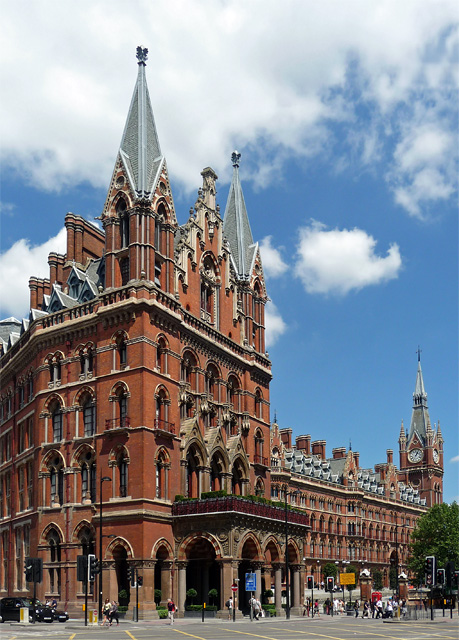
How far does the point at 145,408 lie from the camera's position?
57.9 metres

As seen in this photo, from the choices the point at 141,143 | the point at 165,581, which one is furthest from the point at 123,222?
the point at 165,581

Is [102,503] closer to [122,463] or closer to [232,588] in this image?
[122,463]

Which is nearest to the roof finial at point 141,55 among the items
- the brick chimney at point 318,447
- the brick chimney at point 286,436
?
the brick chimney at point 286,436

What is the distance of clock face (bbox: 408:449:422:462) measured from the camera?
176 meters

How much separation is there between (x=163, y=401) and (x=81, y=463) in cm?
764

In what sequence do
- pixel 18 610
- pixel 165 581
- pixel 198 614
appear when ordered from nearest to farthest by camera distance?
1. pixel 18 610
2. pixel 198 614
3. pixel 165 581

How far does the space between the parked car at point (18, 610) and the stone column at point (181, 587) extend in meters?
9.64

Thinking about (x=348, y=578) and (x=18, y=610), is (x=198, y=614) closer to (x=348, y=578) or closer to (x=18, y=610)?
(x=18, y=610)

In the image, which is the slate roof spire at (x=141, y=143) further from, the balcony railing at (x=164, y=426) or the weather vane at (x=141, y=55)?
the balcony railing at (x=164, y=426)

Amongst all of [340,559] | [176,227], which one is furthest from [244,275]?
[340,559]

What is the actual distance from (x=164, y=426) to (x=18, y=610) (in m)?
15.6

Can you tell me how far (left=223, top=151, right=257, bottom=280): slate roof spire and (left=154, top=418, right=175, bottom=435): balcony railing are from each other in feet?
67.2

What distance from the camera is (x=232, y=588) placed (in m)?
55.0

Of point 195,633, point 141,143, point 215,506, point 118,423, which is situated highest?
point 141,143
